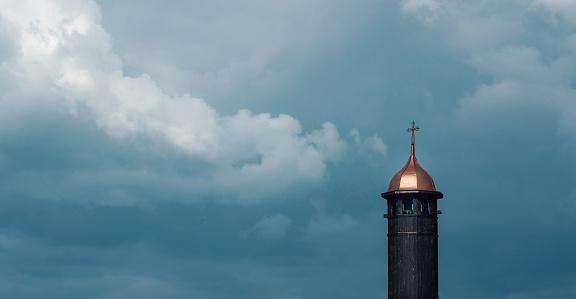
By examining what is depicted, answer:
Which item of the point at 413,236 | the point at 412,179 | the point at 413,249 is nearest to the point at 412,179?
the point at 412,179

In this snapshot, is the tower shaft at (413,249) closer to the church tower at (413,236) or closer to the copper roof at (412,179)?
the church tower at (413,236)

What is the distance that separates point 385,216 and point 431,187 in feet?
13.1

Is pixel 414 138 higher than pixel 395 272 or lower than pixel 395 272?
higher

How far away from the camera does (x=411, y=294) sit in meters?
64.0

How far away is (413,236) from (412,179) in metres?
4.14

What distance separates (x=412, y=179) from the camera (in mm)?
65562

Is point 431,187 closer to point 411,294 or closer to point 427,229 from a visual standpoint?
point 427,229

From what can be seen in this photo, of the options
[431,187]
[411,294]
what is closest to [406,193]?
[431,187]

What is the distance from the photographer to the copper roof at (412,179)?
65188 mm

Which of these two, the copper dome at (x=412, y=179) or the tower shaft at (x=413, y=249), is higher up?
the copper dome at (x=412, y=179)

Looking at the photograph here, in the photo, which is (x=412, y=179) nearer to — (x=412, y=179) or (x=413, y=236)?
(x=412, y=179)

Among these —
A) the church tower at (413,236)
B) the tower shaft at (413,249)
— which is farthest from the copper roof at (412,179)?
the tower shaft at (413,249)

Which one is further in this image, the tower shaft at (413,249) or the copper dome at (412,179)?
the copper dome at (412,179)

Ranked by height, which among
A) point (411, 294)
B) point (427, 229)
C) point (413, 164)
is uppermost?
point (413, 164)
